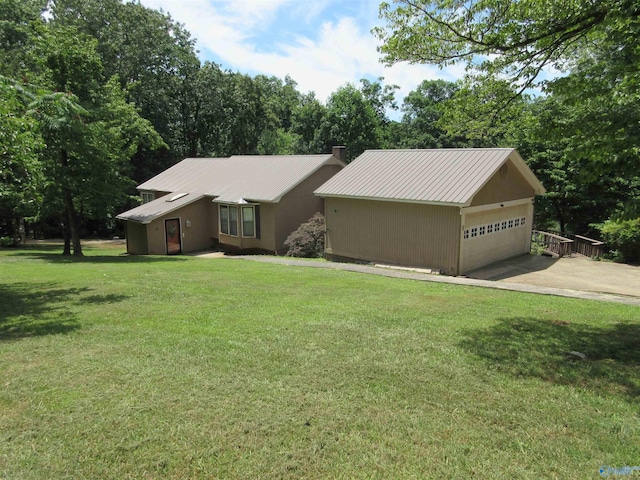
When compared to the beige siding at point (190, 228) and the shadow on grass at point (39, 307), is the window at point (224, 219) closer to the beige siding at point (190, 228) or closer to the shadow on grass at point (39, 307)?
the beige siding at point (190, 228)

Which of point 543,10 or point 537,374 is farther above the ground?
point 543,10

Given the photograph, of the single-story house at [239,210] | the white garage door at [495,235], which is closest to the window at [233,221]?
the single-story house at [239,210]

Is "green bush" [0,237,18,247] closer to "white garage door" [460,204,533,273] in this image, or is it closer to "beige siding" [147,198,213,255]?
"beige siding" [147,198,213,255]

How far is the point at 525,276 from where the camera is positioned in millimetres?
17062

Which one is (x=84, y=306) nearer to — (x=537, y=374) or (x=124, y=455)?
(x=124, y=455)

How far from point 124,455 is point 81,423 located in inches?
29.1

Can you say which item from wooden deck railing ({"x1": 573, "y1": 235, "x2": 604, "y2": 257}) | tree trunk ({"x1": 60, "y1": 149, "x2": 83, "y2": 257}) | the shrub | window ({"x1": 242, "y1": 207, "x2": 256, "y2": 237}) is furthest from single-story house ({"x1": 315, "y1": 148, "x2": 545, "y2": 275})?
tree trunk ({"x1": 60, "y1": 149, "x2": 83, "y2": 257})

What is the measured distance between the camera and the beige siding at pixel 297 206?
23.6 meters

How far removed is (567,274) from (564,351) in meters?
12.3

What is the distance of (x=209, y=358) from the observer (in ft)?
19.5

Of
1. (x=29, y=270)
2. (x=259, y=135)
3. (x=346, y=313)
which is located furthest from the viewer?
(x=259, y=135)

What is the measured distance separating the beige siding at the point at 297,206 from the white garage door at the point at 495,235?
371 inches

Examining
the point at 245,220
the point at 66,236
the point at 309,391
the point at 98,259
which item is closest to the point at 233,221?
the point at 245,220

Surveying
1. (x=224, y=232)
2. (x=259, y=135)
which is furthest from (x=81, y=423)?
(x=259, y=135)
